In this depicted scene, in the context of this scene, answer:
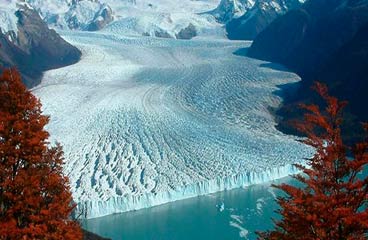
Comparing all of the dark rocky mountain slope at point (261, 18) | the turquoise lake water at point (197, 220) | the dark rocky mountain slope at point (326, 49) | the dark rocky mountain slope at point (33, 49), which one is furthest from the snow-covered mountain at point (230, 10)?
the turquoise lake water at point (197, 220)

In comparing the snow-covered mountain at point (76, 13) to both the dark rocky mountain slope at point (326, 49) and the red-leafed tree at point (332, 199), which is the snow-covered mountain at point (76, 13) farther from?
the red-leafed tree at point (332, 199)

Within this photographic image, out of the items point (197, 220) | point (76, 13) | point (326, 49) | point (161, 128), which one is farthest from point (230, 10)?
point (197, 220)

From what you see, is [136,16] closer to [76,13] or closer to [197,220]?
[76,13]

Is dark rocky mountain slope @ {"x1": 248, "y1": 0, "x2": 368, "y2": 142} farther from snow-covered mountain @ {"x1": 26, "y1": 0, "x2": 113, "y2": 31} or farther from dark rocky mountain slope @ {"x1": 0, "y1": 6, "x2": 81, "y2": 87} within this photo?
snow-covered mountain @ {"x1": 26, "y1": 0, "x2": 113, "y2": 31}

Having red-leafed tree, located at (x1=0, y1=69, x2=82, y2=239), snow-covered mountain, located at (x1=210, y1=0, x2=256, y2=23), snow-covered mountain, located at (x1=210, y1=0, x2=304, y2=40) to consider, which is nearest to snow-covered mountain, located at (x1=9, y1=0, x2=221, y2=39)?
snow-covered mountain, located at (x1=210, y1=0, x2=256, y2=23)

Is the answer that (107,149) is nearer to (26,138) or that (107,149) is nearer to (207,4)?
(26,138)

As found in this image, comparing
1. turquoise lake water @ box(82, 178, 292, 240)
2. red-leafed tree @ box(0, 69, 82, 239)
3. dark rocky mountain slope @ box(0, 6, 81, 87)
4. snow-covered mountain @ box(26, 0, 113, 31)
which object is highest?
red-leafed tree @ box(0, 69, 82, 239)

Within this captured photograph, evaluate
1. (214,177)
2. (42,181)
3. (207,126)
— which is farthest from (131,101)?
(42,181)
